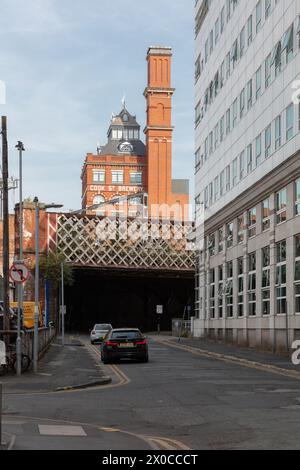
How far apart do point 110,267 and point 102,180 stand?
5535 centimetres

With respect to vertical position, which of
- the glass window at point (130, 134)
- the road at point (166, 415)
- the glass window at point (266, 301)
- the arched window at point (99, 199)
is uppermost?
the glass window at point (130, 134)

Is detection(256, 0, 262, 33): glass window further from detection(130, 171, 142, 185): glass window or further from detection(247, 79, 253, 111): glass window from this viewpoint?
detection(130, 171, 142, 185): glass window

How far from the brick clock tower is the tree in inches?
1692

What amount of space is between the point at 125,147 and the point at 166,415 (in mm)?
Answer: 126974

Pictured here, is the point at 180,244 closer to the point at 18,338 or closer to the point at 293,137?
the point at 293,137

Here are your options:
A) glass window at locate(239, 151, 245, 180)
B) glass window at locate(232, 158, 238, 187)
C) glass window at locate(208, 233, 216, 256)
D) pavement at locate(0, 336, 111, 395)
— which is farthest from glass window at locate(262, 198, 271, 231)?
pavement at locate(0, 336, 111, 395)

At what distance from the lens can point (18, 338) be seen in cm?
2406

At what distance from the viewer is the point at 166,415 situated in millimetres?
14383

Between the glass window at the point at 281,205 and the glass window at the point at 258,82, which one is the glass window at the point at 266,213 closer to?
the glass window at the point at 281,205

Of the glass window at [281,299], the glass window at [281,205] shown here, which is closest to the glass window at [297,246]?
the glass window at [281,205]

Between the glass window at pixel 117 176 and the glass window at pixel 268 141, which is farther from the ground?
the glass window at pixel 117 176

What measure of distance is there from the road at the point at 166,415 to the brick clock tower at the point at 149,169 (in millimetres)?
97776

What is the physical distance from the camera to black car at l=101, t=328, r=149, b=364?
30.8m

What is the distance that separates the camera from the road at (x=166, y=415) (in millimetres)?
10789
